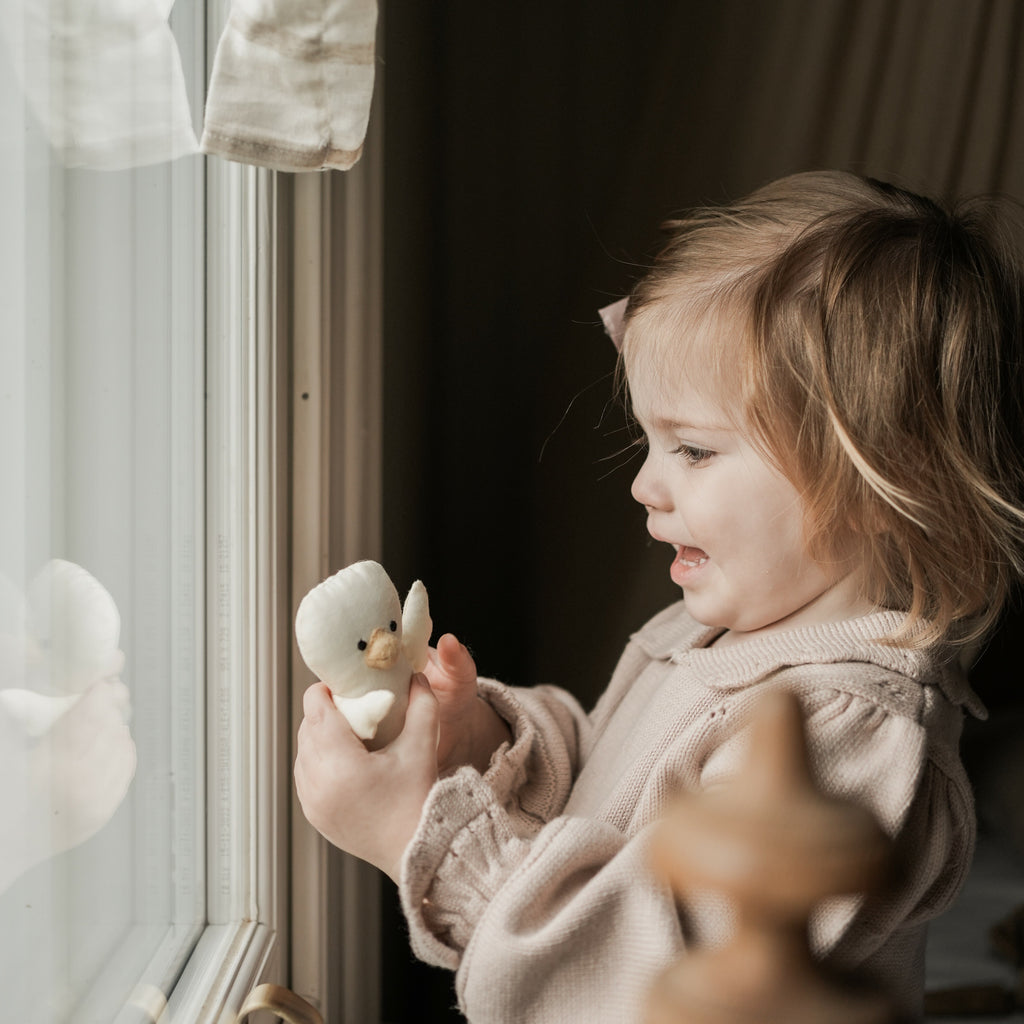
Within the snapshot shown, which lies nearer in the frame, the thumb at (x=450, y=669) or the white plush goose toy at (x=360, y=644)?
the white plush goose toy at (x=360, y=644)

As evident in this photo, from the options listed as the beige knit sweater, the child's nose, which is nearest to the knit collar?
the beige knit sweater

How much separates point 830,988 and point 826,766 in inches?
12.8

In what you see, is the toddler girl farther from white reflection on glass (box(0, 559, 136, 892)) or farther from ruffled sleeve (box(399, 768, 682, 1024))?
white reflection on glass (box(0, 559, 136, 892))

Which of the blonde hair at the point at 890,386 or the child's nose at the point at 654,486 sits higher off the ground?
the blonde hair at the point at 890,386

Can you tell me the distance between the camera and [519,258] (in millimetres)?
1410

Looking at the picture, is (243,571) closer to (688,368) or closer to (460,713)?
(460,713)

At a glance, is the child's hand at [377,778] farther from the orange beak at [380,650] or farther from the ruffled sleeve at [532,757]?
the ruffled sleeve at [532,757]

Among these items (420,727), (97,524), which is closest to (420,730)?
(420,727)

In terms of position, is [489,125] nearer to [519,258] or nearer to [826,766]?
[519,258]

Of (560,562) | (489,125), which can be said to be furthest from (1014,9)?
(560,562)

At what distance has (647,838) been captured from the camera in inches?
21.4

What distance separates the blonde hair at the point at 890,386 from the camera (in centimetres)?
65

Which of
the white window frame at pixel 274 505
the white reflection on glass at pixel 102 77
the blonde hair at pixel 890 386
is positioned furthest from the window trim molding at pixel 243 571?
the blonde hair at pixel 890 386

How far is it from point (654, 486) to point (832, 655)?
0.17 m
